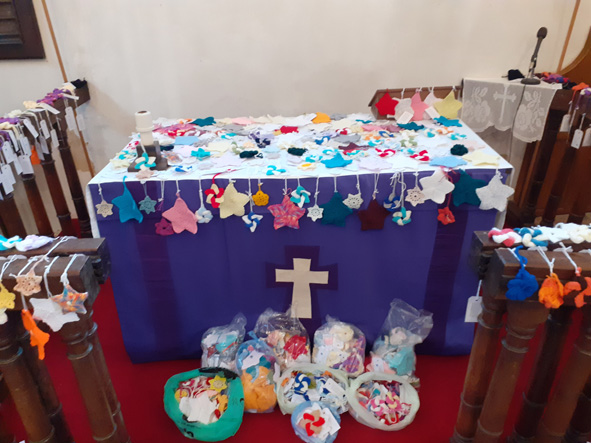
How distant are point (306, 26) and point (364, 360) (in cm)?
187

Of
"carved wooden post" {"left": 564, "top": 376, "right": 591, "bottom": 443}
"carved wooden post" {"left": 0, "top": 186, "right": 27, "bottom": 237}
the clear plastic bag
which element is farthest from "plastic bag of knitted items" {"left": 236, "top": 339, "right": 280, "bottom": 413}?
"carved wooden post" {"left": 0, "top": 186, "right": 27, "bottom": 237}

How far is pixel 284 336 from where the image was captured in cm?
173

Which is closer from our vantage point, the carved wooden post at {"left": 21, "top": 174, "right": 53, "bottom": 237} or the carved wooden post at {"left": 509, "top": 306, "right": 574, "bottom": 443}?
the carved wooden post at {"left": 509, "top": 306, "right": 574, "bottom": 443}

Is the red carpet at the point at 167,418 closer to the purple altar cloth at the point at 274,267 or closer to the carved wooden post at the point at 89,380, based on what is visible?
Answer: the purple altar cloth at the point at 274,267

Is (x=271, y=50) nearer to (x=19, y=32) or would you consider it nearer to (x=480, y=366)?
(x=19, y=32)

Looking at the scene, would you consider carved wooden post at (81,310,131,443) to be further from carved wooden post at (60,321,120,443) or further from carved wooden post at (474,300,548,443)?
carved wooden post at (474,300,548,443)

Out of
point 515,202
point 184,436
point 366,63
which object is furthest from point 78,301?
point 515,202

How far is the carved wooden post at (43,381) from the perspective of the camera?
1.05 metres

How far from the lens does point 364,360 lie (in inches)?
70.3

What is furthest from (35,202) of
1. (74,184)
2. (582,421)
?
(582,421)

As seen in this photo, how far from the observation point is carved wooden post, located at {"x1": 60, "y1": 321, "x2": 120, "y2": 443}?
3.27 ft

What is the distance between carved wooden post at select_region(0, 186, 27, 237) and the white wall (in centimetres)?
104

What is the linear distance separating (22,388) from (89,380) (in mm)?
163

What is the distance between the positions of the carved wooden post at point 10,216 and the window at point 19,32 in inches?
41.5
